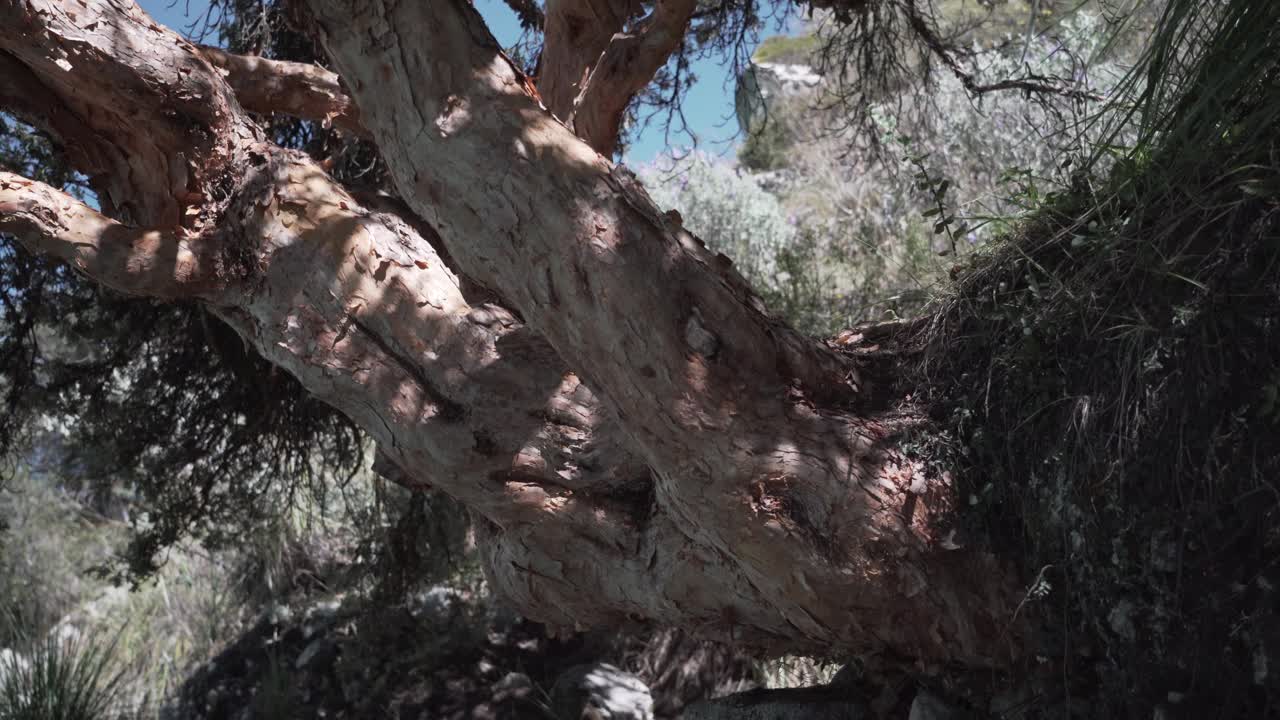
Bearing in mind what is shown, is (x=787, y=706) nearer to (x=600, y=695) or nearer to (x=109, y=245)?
(x=109, y=245)

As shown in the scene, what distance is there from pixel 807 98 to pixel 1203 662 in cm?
1683

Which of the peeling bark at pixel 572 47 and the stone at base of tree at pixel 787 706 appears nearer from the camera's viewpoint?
the stone at base of tree at pixel 787 706

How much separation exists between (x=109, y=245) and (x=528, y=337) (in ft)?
4.56

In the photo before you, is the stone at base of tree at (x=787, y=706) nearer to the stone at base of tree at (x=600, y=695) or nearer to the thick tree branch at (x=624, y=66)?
the thick tree branch at (x=624, y=66)

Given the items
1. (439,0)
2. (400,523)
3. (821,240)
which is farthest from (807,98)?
(439,0)

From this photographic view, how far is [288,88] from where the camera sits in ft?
13.8

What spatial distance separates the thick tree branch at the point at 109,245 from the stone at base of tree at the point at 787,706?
6.66ft

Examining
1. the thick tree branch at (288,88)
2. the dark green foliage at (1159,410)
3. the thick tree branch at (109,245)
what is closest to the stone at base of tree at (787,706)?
the dark green foliage at (1159,410)

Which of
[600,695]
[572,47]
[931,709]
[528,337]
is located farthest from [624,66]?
[600,695]

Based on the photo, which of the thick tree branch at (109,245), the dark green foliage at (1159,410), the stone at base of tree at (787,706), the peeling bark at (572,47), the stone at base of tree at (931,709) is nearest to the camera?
the dark green foliage at (1159,410)

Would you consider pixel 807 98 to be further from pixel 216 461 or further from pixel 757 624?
pixel 757 624

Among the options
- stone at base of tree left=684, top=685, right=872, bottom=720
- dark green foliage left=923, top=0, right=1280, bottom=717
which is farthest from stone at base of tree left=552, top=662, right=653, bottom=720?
dark green foliage left=923, top=0, right=1280, bottom=717

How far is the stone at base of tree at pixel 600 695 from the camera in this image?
18.1ft

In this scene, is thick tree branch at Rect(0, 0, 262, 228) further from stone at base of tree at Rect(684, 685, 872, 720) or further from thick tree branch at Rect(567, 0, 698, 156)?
stone at base of tree at Rect(684, 685, 872, 720)
